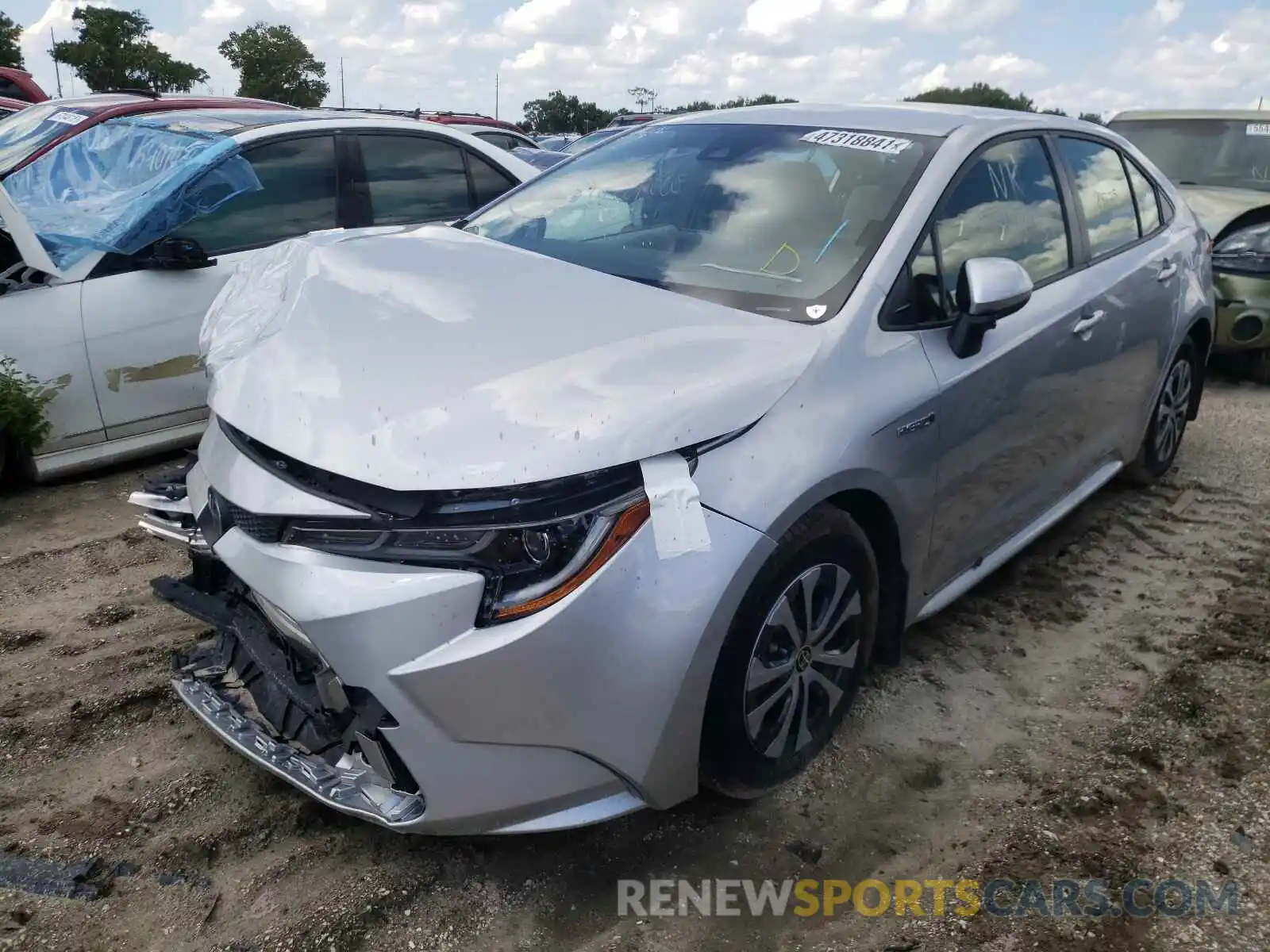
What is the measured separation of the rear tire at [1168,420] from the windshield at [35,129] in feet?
18.6

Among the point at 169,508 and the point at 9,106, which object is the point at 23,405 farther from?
the point at 9,106

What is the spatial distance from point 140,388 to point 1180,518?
4742 millimetres

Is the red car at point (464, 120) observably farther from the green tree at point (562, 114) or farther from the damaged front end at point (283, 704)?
the green tree at point (562, 114)

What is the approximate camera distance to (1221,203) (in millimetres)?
7316

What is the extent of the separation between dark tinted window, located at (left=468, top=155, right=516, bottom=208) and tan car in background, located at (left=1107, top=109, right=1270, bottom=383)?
487 cm

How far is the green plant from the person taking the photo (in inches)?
155

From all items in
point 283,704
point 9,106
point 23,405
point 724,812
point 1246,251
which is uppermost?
point 9,106

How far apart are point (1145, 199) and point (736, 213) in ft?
7.47

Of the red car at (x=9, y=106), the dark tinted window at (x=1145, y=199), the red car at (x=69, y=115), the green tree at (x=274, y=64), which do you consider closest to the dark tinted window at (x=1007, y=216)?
the dark tinted window at (x=1145, y=199)

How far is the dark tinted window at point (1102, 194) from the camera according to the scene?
145 inches

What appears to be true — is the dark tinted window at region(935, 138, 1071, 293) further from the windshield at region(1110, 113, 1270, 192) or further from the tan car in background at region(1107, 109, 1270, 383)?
the windshield at region(1110, 113, 1270, 192)

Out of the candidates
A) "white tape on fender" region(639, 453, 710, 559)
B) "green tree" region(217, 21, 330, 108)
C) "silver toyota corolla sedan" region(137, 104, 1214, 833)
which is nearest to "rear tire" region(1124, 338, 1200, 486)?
"silver toyota corolla sedan" region(137, 104, 1214, 833)

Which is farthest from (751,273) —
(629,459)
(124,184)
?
(124,184)

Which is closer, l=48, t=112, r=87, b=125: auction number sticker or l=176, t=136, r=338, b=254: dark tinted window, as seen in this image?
l=176, t=136, r=338, b=254: dark tinted window
